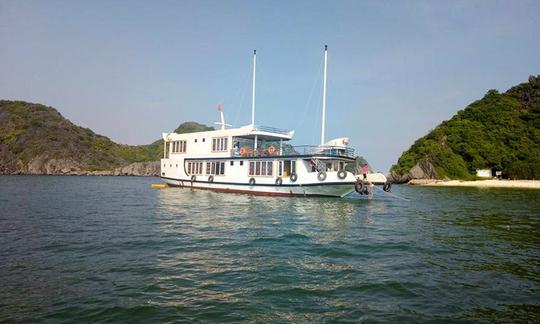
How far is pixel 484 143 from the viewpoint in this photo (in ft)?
288

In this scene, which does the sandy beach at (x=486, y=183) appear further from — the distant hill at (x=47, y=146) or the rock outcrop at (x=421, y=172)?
the distant hill at (x=47, y=146)

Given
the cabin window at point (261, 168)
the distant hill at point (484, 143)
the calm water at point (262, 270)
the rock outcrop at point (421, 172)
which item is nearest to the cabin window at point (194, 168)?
the cabin window at point (261, 168)

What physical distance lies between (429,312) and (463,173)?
91313 mm

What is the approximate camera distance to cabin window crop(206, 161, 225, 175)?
35375 millimetres

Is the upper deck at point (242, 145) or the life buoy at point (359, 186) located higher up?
the upper deck at point (242, 145)

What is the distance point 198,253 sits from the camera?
35.2 feet

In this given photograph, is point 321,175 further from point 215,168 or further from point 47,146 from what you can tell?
point 47,146

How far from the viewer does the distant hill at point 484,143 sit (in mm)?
83375

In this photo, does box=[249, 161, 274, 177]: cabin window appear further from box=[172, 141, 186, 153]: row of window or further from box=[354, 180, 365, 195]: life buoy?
box=[172, 141, 186, 153]: row of window

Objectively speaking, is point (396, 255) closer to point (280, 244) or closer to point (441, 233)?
point (280, 244)

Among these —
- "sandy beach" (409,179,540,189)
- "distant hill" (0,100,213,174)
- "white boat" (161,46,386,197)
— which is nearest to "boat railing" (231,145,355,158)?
"white boat" (161,46,386,197)

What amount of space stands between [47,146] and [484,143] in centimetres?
16655

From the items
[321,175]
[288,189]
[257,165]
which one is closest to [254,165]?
[257,165]

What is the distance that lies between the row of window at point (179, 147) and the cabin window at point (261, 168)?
11.0 metres
